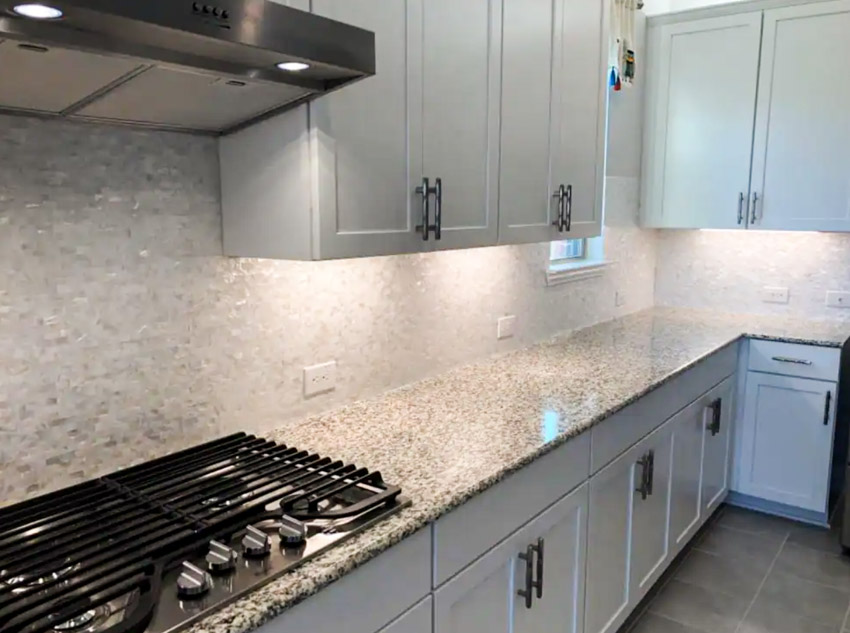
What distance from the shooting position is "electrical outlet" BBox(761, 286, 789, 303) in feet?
12.4

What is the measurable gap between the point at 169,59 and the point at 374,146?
2.05 feet

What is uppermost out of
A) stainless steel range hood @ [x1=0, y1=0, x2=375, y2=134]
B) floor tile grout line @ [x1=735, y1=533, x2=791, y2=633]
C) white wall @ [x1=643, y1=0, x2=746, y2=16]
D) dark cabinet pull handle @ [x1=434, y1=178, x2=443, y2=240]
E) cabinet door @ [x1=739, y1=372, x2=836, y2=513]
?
white wall @ [x1=643, y1=0, x2=746, y2=16]

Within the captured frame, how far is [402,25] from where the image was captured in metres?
1.69

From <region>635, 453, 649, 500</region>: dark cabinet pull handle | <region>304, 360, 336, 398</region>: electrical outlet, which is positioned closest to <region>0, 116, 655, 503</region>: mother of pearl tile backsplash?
<region>304, 360, 336, 398</region>: electrical outlet

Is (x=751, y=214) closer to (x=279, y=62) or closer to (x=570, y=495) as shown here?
(x=570, y=495)

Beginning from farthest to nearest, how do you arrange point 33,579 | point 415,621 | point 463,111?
point 463,111 → point 415,621 → point 33,579

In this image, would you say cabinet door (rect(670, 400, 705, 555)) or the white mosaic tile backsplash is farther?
the white mosaic tile backsplash

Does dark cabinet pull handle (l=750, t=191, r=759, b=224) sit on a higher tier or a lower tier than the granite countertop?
higher

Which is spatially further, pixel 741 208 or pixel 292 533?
pixel 741 208

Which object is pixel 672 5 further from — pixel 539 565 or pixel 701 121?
pixel 539 565

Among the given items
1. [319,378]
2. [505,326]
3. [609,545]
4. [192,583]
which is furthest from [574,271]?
[192,583]

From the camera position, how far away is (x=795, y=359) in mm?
3270

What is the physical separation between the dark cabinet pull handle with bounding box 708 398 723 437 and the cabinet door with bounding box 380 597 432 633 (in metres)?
2.05

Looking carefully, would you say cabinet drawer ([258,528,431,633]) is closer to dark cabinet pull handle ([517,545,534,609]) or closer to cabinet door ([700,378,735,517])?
dark cabinet pull handle ([517,545,534,609])
